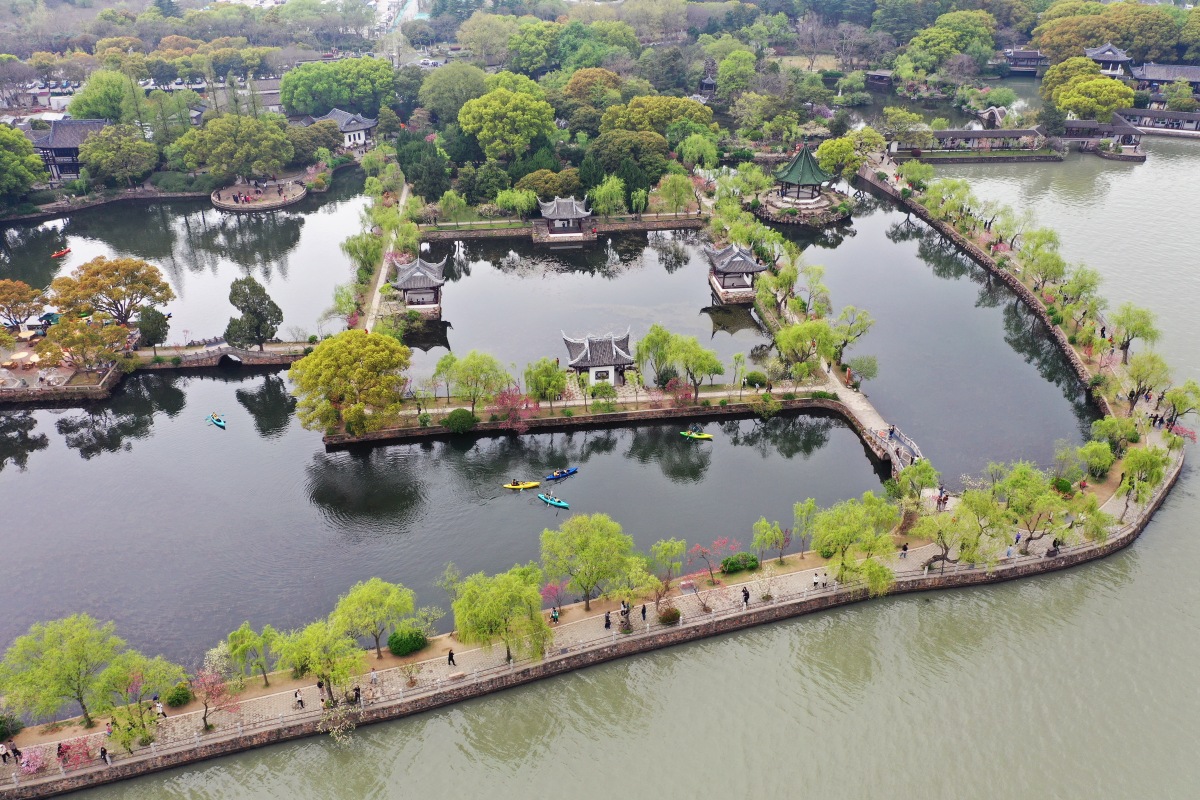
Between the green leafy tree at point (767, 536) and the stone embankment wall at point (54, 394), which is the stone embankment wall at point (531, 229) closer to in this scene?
the stone embankment wall at point (54, 394)

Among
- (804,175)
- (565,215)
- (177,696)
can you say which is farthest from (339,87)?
(177,696)

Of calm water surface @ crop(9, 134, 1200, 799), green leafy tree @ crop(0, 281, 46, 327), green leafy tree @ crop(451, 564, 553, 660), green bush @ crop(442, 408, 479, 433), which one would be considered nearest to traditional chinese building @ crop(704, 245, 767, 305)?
calm water surface @ crop(9, 134, 1200, 799)

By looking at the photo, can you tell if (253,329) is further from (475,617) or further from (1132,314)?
(1132,314)

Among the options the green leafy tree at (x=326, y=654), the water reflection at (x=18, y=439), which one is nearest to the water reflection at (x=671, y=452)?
the green leafy tree at (x=326, y=654)

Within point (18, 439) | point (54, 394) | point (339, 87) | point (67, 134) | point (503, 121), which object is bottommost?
point (18, 439)

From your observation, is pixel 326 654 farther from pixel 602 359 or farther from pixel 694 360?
pixel 694 360

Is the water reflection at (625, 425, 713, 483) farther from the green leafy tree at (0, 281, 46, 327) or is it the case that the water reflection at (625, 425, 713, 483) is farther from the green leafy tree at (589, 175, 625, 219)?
the green leafy tree at (0, 281, 46, 327)
